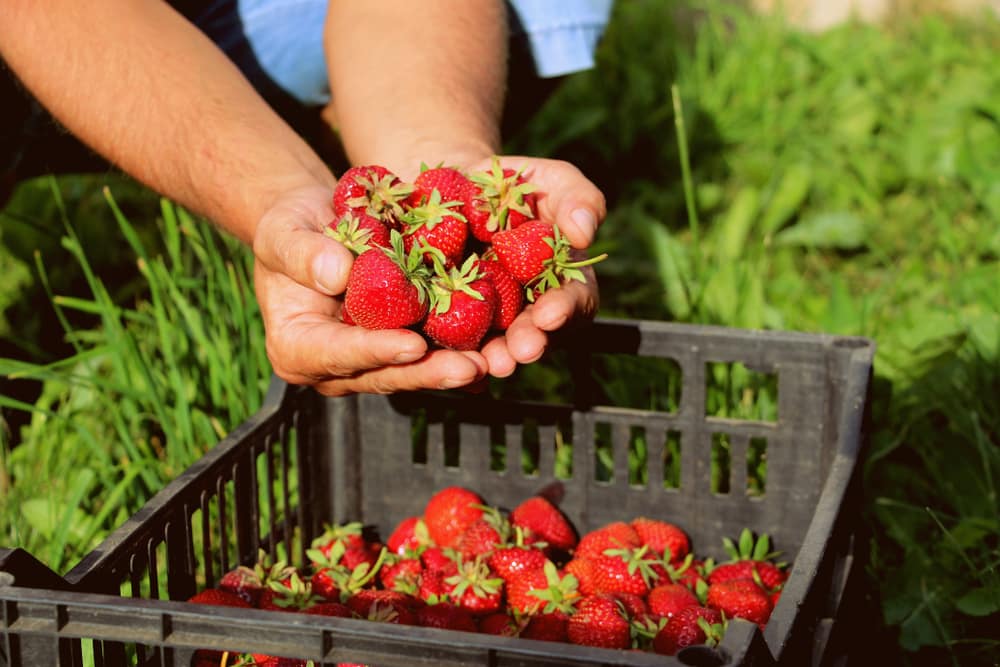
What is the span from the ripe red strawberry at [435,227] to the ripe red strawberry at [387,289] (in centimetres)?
5

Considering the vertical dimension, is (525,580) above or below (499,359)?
below

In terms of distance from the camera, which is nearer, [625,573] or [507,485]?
[625,573]

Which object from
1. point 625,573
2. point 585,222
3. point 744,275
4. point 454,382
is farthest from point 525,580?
point 744,275

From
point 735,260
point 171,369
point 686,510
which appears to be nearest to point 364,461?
point 171,369

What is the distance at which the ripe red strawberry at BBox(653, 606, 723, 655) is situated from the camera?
57.4 inches

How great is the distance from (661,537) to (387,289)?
2.06 feet

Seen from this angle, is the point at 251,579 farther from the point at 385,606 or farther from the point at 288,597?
the point at 385,606

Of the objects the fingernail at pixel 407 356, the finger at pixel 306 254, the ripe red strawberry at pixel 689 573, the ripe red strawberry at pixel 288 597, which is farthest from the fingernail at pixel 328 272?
the ripe red strawberry at pixel 689 573

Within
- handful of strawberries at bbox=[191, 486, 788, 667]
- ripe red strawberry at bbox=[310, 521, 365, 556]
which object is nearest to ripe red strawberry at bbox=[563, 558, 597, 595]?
handful of strawberries at bbox=[191, 486, 788, 667]

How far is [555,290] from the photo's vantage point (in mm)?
1522

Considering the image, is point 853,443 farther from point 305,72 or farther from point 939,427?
point 305,72

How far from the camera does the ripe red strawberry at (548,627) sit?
1532 mm

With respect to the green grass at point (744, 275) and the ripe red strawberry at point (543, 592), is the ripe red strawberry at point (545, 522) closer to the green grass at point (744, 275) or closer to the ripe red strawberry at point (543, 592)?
the ripe red strawberry at point (543, 592)

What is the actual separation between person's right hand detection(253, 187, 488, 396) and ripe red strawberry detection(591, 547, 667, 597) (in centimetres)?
38
